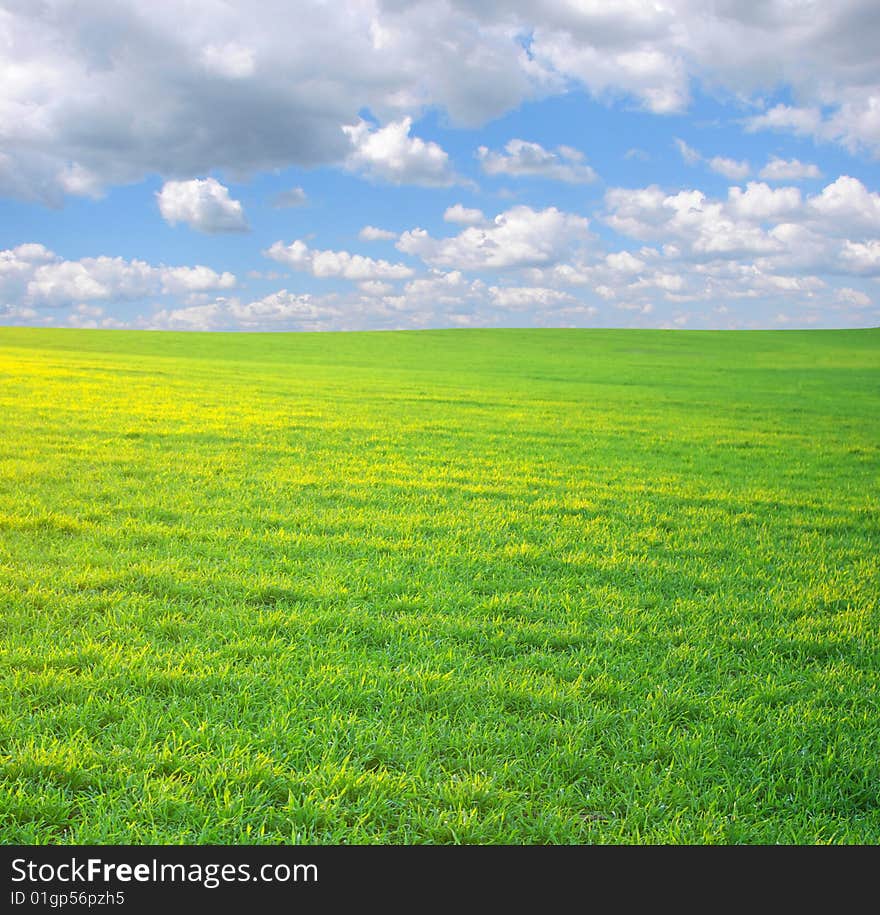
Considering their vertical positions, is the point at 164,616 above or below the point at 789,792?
above

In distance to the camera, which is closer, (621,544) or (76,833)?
(76,833)

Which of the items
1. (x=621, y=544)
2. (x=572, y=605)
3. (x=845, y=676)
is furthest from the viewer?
(x=621, y=544)

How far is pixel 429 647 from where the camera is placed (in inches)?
202

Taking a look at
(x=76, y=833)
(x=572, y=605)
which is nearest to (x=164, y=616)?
(x=76, y=833)

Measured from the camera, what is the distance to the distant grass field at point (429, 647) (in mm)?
3482

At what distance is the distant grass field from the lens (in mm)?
3482

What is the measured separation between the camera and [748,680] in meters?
4.86

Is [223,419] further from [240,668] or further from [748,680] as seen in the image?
[748,680]

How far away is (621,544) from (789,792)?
14.7 feet

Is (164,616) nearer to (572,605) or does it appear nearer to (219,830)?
(219,830)

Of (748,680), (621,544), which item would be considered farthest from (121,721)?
(621,544)

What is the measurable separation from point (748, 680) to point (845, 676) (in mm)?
742

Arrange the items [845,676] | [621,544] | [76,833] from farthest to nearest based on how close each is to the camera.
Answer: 1. [621,544]
2. [845,676]
3. [76,833]

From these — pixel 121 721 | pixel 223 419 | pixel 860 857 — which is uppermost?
pixel 223 419
